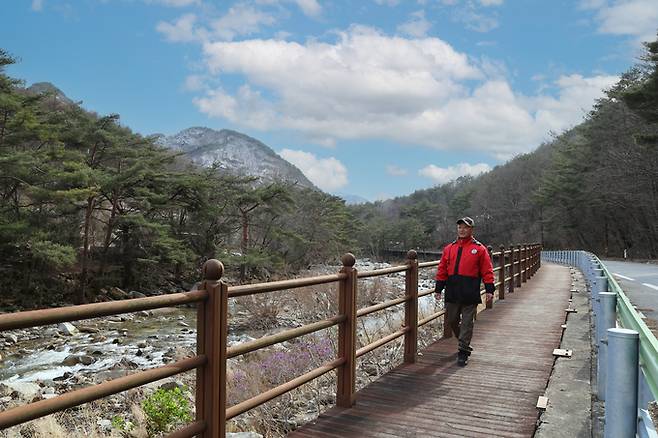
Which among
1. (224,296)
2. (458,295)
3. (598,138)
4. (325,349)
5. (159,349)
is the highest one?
(598,138)

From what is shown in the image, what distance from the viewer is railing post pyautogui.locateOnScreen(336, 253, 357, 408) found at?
15.2 feet


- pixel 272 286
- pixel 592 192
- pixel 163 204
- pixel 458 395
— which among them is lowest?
pixel 458 395

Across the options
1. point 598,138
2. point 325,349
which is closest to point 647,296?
point 325,349

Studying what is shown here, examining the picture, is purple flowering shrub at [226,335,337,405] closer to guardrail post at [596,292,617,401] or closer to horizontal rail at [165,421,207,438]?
guardrail post at [596,292,617,401]

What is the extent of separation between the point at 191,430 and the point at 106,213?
31.8 meters

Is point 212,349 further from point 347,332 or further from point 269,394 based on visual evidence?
point 347,332

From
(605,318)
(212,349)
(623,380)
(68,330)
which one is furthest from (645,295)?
(68,330)

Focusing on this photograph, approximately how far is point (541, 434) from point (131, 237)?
28589mm

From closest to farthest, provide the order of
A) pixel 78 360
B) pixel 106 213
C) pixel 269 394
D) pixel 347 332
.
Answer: pixel 269 394 → pixel 347 332 → pixel 78 360 → pixel 106 213

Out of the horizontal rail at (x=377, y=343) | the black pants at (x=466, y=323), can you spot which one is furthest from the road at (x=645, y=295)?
the horizontal rail at (x=377, y=343)

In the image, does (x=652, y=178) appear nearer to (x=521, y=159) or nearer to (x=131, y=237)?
(x=131, y=237)

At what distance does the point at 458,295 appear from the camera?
635 cm

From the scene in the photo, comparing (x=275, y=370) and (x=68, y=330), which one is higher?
(x=275, y=370)

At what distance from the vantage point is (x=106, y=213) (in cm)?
3206
